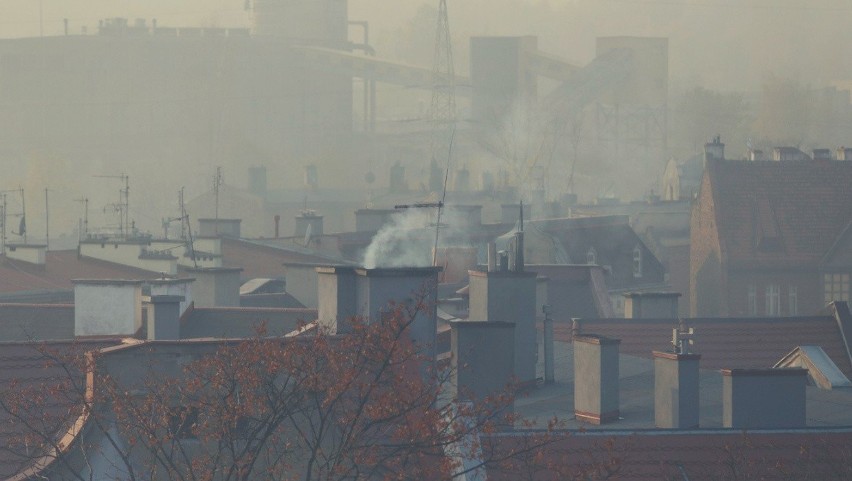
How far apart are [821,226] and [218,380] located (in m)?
39.1

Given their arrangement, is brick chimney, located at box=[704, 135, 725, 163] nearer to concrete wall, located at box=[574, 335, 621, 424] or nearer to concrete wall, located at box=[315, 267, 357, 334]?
concrete wall, located at box=[574, 335, 621, 424]

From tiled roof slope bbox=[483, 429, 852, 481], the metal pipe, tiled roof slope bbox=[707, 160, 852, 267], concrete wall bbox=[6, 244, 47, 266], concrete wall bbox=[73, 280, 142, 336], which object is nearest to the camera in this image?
tiled roof slope bbox=[483, 429, 852, 481]

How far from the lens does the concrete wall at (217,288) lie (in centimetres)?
2878

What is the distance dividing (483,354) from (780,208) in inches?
1362

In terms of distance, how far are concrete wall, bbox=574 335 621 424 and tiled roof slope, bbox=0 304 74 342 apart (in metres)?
10.5

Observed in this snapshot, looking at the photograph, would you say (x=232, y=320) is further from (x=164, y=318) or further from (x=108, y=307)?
(x=164, y=318)

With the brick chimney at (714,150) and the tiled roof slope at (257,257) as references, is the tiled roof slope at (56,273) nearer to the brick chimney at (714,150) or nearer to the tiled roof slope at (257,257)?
the tiled roof slope at (257,257)

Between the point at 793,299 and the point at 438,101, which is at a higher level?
the point at 438,101

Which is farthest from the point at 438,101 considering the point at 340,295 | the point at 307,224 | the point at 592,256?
the point at 340,295

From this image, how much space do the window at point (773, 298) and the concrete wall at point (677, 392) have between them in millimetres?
32923

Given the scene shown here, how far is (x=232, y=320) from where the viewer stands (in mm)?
23797

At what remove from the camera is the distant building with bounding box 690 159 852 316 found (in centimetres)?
4706

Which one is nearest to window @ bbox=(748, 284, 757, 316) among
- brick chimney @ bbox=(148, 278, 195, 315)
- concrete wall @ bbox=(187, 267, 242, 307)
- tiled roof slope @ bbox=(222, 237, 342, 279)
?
tiled roof slope @ bbox=(222, 237, 342, 279)

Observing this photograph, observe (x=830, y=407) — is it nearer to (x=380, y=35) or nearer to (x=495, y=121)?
(x=495, y=121)
